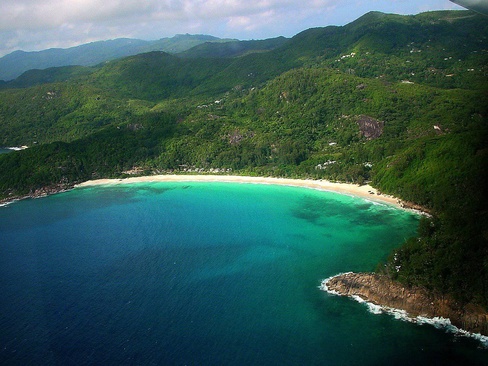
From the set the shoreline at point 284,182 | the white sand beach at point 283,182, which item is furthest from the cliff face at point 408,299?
the white sand beach at point 283,182

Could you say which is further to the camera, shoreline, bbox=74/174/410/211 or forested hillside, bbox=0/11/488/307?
shoreline, bbox=74/174/410/211

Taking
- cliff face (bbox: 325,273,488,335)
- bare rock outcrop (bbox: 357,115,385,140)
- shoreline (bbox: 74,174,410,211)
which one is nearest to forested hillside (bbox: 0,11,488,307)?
bare rock outcrop (bbox: 357,115,385,140)

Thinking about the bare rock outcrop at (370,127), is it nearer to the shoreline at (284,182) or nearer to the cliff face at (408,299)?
the shoreline at (284,182)

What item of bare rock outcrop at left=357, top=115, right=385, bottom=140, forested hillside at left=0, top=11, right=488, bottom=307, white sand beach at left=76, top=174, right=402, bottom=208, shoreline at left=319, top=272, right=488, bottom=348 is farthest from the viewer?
bare rock outcrop at left=357, top=115, right=385, bottom=140

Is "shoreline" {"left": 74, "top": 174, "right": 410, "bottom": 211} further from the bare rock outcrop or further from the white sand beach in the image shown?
the bare rock outcrop

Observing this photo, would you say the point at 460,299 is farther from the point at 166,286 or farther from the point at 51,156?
the point at 51,156

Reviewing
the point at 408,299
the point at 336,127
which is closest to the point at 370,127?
the point at 336,127
